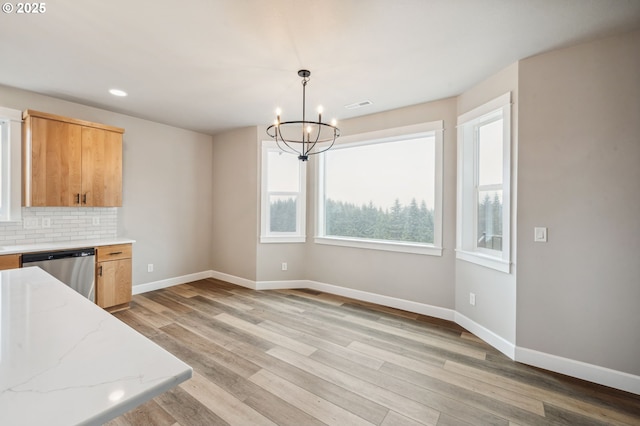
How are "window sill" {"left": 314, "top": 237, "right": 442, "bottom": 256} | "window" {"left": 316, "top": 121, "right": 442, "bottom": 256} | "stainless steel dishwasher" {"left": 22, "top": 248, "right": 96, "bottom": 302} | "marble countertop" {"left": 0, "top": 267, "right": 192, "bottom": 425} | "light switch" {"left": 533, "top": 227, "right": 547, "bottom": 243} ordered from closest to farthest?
"marble countertop" {"left": 0, "top": 267, "right": 192, "bottom": 425} < "light switch" {"left": 533, "top": 227, "right": 547, "bottom": 243} < "stainless steel dishwasher" {"left": 22, "top": 248, "right": 96, "bottom": 302} < "window sill" {"left": 314, "top": 237, "right": 442, "bottom": 256} < "window" {"left": 316, "top": 121, "right": 442, "bottom": 256}

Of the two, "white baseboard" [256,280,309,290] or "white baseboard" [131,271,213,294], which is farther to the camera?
"white baseboard" [256,280,309,290]

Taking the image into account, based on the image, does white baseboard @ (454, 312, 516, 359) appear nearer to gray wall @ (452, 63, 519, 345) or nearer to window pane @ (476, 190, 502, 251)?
gray wall @ (452, 63, 519, 345)

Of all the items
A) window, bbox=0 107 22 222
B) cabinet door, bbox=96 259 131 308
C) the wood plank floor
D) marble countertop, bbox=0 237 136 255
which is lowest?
the wood plank floor

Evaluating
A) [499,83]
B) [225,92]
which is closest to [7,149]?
[225,92]

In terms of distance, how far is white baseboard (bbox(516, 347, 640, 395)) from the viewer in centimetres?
218

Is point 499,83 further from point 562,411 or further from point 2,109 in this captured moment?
point 2,109

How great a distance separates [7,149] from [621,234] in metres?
6.02

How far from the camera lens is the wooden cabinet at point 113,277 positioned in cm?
350

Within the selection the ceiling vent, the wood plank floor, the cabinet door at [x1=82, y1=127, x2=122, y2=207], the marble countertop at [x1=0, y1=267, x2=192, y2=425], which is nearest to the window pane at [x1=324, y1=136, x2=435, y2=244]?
the ceiling vent

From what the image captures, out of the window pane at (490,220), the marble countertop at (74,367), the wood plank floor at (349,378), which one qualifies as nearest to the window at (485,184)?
the window pane at (490,220)

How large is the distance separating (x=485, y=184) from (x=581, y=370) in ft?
5.97

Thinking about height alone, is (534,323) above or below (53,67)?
below

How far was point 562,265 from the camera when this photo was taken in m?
2.42

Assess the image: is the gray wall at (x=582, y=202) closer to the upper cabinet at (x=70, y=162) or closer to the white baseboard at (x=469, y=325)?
the white baseboard at (x=469, y=325)
